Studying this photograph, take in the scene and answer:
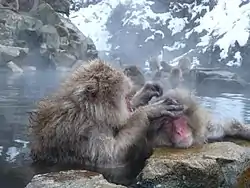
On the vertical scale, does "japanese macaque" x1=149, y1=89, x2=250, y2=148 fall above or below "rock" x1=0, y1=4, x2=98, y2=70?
below

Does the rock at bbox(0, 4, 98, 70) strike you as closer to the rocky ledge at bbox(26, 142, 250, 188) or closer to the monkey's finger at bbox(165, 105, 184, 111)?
the monkey's finger at bbox(165, 105, 184, 111)

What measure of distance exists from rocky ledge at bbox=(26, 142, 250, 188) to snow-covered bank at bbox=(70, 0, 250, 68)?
7691 cm

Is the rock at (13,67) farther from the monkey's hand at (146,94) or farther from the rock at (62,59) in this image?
the monkey's hand at (146,94)

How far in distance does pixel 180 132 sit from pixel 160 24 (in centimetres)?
11742

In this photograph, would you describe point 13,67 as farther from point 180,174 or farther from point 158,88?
point 180,174

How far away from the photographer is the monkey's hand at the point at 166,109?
7.29ft

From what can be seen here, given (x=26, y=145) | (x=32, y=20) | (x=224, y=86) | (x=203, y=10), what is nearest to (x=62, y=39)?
(x=32, y=20)

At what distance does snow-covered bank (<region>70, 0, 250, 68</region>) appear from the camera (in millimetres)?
94938

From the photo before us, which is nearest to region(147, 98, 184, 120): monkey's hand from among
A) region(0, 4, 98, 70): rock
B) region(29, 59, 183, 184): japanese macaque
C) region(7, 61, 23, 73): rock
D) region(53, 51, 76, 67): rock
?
region(29, 59, 183, 184): japanese macaque

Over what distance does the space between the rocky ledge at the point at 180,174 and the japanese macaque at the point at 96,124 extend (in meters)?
0.23

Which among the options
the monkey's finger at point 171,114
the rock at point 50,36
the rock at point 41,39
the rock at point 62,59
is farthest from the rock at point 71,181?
the rock at point 50,36

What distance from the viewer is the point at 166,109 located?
2.23m

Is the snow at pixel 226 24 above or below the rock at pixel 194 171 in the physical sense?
above

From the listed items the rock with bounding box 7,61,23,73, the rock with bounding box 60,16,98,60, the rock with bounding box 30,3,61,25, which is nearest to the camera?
the rock with bounding box 7,61,23,73
